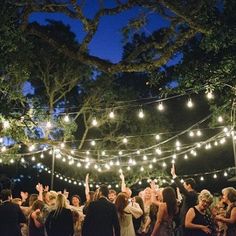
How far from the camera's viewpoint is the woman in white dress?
6.94 metres

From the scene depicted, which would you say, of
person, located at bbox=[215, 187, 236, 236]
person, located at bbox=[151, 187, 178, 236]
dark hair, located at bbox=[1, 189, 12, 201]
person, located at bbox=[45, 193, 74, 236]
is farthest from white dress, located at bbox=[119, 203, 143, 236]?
dark hair, located at bbox=[1, 189, 12, 201]

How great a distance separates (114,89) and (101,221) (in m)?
12.7

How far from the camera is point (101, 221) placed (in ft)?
19.1

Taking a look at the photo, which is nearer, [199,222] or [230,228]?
[199,222]

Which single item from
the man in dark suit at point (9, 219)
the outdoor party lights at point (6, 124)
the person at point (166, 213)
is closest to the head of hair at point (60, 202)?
the man in dark suit at point (9, 219)

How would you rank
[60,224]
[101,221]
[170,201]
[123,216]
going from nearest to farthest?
[101,221] → [60,224] → [170,201] → [123,216]

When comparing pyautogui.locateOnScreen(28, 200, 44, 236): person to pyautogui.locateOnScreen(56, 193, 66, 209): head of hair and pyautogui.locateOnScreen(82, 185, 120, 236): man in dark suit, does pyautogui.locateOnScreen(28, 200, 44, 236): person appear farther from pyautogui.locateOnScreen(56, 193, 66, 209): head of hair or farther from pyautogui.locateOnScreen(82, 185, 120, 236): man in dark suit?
pyautogui.locateOnScreen(82, 185, 120, 236): man in dark suit

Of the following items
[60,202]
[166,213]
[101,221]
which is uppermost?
[60,202]

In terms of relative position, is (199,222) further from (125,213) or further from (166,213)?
(125,213)

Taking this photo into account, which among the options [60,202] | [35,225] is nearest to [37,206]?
[35,225]

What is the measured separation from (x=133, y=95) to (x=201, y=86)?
36.0 feet

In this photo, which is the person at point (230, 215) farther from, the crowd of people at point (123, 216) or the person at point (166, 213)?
the person at point (166, 213)

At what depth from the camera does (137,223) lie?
7648 millimetres

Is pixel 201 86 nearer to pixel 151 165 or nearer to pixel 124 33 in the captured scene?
pixel 124 33
